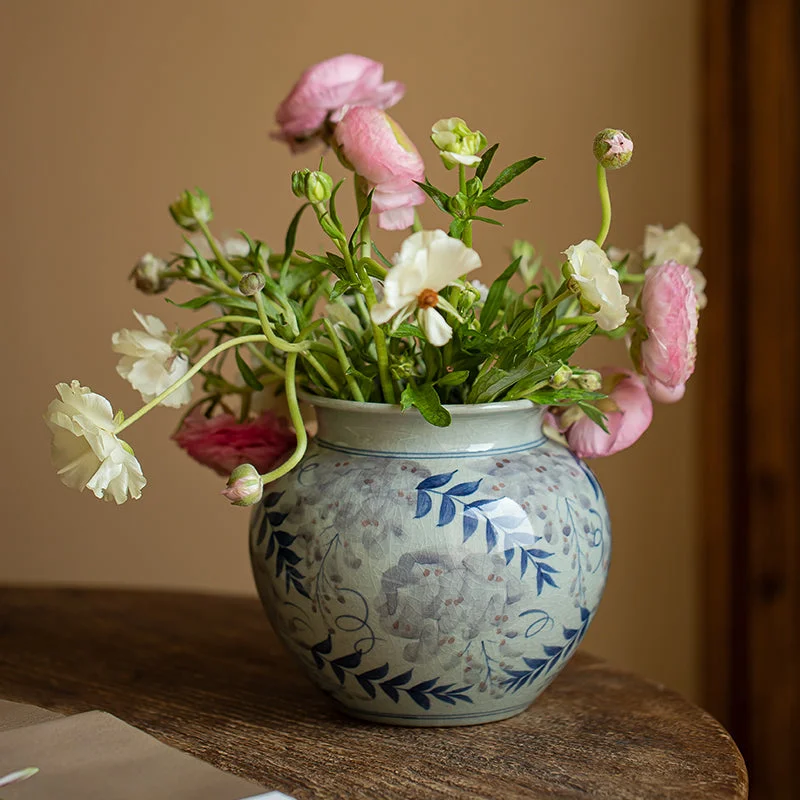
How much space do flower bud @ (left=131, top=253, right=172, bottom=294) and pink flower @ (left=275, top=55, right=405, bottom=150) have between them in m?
0.13

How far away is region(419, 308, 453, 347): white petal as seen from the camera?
23.3 inches

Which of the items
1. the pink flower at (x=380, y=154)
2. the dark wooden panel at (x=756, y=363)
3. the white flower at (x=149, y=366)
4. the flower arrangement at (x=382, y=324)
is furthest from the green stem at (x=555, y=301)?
the dark wooden panel at (x=756, y=363)

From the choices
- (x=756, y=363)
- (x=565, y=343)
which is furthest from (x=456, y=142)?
(x=756, y=363)

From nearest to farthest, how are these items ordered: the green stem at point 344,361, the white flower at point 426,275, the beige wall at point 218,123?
the white flower at point 426,275, the green stem at point 344,361, the beige wall at point 218,123

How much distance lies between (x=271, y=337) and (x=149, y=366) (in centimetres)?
10

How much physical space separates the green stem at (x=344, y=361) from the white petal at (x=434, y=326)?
0.10 meters

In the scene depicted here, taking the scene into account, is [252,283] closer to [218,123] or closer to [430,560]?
[430,560]

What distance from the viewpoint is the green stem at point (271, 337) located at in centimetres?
65

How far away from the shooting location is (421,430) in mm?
691

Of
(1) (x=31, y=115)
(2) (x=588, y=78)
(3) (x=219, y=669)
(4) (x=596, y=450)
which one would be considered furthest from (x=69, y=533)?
(4) (x=596, y=450)

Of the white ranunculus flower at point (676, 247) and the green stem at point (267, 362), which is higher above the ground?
the white ranunculus flower at point (676, 247)

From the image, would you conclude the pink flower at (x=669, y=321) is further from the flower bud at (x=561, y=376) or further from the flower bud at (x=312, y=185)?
the flower bud at (x=312, y=185)

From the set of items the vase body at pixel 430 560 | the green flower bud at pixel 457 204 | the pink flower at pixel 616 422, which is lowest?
the vase body at pixel 430 560

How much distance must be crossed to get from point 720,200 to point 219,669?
1.12 meters
